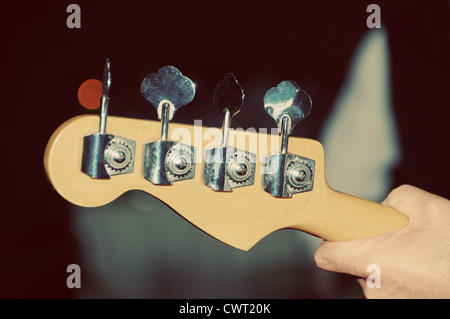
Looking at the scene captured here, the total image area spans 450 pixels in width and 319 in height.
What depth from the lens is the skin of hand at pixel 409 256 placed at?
626mm

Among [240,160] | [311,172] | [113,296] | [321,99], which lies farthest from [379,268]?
[113,296]

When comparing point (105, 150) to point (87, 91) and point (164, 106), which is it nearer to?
point (164, 106)

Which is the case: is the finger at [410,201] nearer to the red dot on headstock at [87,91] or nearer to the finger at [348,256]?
the finger at [348,256]

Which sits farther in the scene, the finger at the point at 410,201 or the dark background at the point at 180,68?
the dark background at the point at 180,68

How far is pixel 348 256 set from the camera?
25.7 inches

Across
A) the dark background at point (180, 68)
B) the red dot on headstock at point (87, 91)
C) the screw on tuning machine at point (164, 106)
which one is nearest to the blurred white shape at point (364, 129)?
the dark background at point (180, 68)

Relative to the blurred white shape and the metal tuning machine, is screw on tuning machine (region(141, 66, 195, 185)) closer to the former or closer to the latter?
the metal tuning machine

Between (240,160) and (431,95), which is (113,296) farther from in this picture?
(431,95)

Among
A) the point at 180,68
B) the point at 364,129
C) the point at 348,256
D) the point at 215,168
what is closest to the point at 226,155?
the point at 215,168

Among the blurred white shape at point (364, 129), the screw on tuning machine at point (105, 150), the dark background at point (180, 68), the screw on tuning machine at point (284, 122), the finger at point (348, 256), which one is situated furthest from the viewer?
the blurred white shape at point (364, 129)

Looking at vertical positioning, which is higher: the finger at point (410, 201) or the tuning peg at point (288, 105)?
the tuning peg at point (288, 105)

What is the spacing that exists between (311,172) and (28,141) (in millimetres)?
1121

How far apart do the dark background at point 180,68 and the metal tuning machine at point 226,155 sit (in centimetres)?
95

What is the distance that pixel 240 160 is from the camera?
52cm
